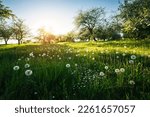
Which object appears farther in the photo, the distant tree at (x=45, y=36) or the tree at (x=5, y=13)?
the distant tree at (x=45, y=36)

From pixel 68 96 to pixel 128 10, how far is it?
18.9 m

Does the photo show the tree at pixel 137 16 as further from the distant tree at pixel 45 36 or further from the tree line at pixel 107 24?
the distant tree at pixel 45 36

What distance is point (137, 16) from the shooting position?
775 inches

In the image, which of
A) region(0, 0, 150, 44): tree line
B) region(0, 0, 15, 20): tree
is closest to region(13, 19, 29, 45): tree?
region(0, 0, 150, 44): tree line

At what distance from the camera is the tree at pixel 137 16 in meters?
17.5

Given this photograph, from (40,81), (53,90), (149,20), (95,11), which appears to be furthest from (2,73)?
(95,11)

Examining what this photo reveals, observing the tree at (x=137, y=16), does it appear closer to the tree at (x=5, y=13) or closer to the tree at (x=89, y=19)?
the tree at (x=5, y=13)

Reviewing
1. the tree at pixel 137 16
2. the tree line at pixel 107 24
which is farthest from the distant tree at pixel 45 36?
the tree at pixel 137 16

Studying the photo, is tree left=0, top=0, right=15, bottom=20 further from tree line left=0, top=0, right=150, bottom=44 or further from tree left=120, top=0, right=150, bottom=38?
tree left=120, top=0, right=150, bottom=38

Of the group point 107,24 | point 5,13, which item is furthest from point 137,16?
point 107,24

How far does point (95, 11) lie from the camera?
68625 millimetres

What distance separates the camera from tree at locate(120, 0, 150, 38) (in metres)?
17.5

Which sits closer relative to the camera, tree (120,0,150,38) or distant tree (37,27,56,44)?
tree (120,0,150,38)

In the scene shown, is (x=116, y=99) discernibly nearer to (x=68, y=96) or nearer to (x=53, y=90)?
(x=68, y=96)
